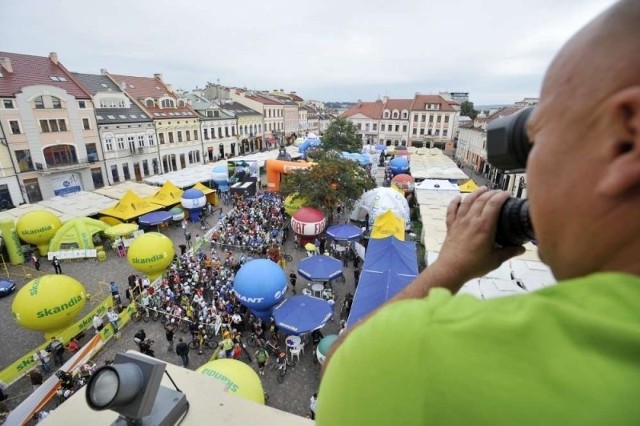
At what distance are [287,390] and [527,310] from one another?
11.3m

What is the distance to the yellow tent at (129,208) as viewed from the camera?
21.3 meters

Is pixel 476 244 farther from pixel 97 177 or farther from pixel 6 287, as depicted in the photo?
pixel 97 177

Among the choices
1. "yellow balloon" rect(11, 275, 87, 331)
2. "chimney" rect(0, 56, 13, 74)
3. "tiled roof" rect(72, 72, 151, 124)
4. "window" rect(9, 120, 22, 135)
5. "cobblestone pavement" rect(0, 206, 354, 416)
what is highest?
"chimney" rect(0, 56, 13, 74)

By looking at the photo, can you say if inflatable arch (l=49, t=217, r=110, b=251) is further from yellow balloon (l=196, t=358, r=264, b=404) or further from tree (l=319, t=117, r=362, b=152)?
tree (l=319, t=117, r=362, b=152)

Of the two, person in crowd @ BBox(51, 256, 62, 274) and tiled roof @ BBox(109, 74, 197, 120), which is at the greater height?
tiled roof @ BBox(109, 74, 197, 120)

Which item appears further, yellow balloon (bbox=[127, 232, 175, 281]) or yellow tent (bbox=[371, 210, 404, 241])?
yellow tent (bbox=[371, 210, 404, 241])

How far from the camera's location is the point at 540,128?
3.60 ft

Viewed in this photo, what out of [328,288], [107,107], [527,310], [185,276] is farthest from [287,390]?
[107,107]

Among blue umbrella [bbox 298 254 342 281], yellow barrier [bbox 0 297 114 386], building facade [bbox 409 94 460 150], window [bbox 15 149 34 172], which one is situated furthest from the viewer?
building facade [bbox 409 94 460 150]

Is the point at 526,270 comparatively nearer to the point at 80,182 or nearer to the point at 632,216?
the point at 632,216

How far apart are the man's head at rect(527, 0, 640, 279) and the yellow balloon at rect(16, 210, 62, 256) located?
24.0m

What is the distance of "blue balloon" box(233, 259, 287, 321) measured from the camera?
12062 mm

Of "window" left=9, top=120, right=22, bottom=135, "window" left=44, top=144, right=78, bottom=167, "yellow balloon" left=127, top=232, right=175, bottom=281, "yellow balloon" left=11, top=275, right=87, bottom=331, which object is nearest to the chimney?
"window" left=9, top=120, right=22, bottom=135

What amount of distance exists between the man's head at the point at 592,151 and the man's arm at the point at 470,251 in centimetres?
41
